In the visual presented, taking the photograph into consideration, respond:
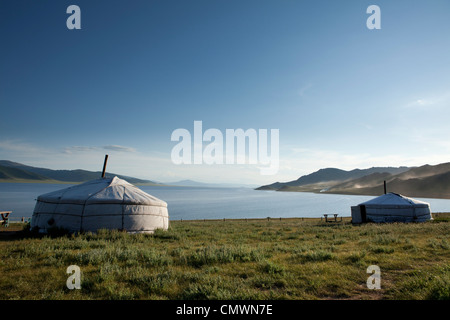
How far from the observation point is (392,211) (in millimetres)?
24938

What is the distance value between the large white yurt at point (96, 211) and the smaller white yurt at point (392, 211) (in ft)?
75.6

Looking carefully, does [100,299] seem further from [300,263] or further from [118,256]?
[300,263]

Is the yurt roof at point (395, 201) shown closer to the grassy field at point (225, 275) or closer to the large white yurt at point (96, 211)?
the grassy field at point (225, 275)

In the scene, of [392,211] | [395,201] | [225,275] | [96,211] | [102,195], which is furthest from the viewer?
[395,201]

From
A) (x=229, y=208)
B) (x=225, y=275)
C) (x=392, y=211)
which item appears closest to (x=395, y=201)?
(x=392, y=211)

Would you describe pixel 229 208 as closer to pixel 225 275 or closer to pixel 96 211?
pixel 96 211

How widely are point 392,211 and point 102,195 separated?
91.1 ft

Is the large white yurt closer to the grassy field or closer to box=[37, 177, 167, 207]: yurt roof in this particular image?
box=[37, 177, 167, 207]: yurt roof

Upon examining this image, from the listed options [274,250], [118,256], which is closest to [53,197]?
[118,256]

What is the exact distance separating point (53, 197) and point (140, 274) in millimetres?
11836

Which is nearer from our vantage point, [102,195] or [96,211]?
[96,211]

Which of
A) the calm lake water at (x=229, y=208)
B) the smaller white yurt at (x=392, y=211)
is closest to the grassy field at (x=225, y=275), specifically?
the calm lake water at (x=229, y=208)

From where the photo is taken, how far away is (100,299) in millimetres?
4379

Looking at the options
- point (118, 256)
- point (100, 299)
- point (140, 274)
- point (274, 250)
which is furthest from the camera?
point (274, 250)
